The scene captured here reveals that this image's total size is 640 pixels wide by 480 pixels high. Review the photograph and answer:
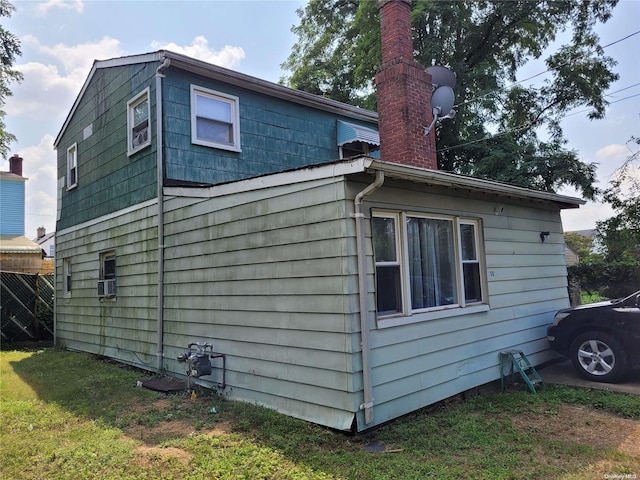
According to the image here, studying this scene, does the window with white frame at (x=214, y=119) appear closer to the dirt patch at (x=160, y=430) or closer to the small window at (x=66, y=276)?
the dirt patch at (x=160, y=430)

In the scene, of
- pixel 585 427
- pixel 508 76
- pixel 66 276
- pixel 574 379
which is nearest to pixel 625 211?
pixel 508 76

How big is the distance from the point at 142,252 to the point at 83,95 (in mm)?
5471

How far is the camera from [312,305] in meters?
4.53

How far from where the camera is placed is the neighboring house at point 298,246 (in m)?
4.39

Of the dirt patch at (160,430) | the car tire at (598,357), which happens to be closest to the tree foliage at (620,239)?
the car tire at (598,357)

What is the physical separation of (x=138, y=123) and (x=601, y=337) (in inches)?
344

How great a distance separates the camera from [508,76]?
16.7 m

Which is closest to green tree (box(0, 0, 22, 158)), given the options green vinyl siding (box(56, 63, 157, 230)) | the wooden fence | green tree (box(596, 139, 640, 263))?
green vinyl siding (box(56, 63, 157, 230))

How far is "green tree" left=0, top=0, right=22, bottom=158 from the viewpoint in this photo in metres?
13.4

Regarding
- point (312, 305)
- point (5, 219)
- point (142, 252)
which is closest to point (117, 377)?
point (142, 252)

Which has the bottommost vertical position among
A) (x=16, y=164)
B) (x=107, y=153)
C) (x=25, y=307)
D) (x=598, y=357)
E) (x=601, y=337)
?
(x=598, y=357)

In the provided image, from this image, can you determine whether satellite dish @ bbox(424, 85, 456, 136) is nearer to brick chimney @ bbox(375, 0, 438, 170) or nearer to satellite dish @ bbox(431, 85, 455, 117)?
satellite dish @ bbox(431, 85, 455, 117)

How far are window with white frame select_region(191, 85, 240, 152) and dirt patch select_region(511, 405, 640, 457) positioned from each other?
259 inches

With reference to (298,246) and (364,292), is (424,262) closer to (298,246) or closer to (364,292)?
(364,292)
